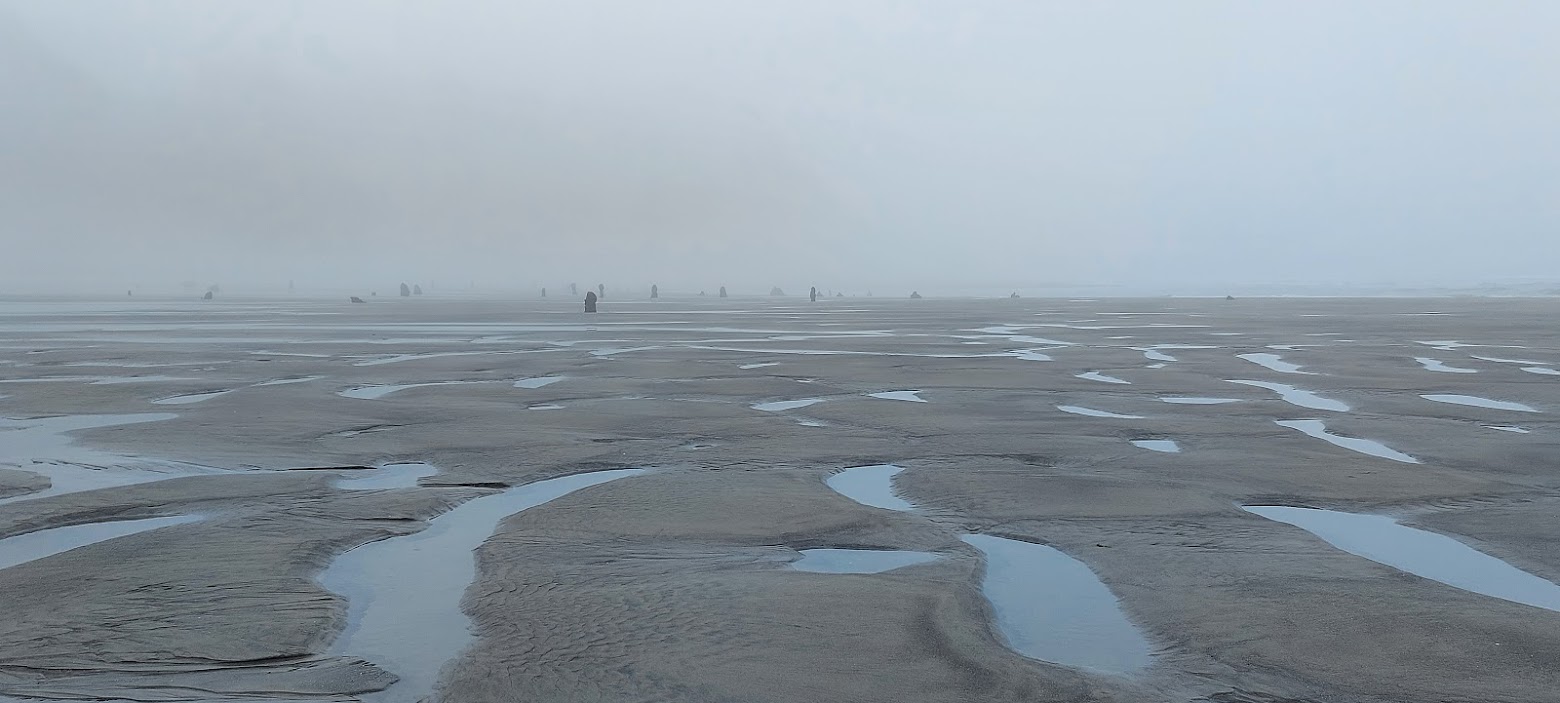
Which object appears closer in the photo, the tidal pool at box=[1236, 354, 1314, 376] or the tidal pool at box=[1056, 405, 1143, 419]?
the tidal pool at box=[1056, 405, 1143, 419]

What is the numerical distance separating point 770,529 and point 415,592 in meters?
2.30

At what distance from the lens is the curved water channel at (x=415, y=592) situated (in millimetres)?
4977

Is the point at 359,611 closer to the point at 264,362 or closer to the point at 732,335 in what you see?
the point at 264,362

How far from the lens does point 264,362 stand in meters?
21.7

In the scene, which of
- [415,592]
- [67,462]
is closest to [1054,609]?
[415,592]

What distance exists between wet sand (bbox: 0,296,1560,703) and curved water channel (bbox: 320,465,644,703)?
81 millimetres

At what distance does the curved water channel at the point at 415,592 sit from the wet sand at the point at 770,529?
81 millimetres

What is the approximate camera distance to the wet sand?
4.84 m

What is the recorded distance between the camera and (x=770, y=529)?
7605 millimetres

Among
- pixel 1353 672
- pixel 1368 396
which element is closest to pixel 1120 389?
pixel 1368 396

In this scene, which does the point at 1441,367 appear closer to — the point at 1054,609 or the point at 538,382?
the point at 538,382

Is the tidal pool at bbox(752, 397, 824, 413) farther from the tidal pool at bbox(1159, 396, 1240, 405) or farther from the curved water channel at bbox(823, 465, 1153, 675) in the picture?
the curved water channel at bbox(823, 465, 1153, 675)

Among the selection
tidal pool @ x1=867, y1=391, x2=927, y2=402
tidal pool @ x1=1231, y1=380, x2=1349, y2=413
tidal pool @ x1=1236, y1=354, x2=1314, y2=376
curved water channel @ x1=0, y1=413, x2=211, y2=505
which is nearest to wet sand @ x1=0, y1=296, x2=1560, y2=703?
curved water channel @ x1=0, y1=413, x2=211, y2=505

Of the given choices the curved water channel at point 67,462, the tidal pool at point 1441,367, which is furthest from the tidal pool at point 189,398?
the tidal pool at point 1441,367
